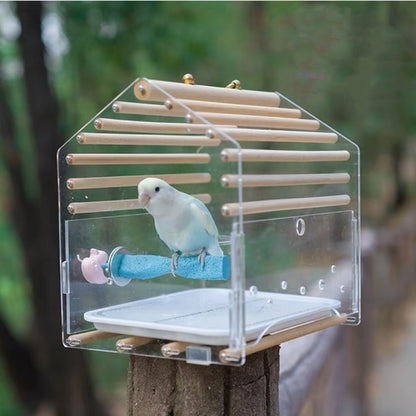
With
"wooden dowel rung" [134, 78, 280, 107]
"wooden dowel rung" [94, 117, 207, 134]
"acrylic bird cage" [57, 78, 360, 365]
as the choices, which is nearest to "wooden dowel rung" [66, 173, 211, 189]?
"acrylic bird cage" [57, 78, 360, 365]

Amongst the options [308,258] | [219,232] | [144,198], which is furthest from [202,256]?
[308,258]

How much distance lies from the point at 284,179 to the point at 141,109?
339mm

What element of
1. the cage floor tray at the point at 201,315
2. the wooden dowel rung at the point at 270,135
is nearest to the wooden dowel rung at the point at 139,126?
the wooden dowel rung at the point at 270,135

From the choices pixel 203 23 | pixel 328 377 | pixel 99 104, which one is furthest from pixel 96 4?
pixel 328 377

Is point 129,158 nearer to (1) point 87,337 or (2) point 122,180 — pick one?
(2) point 122,180

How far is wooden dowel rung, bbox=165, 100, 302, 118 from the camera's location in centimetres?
140

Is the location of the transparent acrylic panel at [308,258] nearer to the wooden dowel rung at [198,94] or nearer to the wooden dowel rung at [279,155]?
the wooden dowel rung at [279,155]

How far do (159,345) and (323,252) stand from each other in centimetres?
49

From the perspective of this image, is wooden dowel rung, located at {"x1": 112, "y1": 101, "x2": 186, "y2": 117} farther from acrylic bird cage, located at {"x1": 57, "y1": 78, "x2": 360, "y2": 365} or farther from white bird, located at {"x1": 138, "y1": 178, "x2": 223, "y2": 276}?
white bird, located at {"x1": 138, "y1": 178, "x2": 223, "y2": 276}

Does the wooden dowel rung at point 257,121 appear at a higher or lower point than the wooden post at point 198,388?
higher

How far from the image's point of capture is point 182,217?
1.48m

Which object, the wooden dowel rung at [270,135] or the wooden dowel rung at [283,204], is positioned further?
the wooden dowel rung at [270,135]

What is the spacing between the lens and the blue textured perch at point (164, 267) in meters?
1.36

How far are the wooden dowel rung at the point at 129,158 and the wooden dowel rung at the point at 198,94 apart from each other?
5.5 inches
